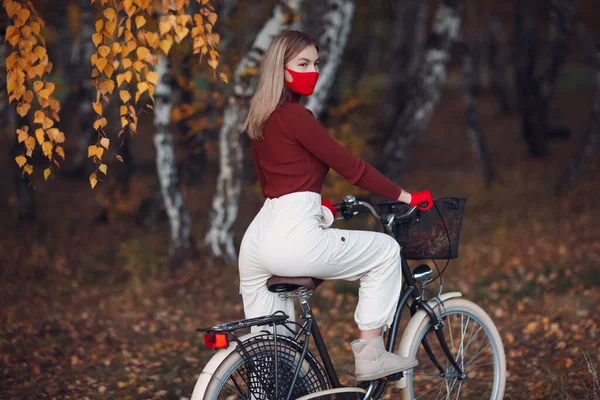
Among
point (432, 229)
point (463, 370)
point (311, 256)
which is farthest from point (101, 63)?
point (463, 370)

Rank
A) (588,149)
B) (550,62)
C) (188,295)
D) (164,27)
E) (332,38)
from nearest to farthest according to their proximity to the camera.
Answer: (164,27) → (188,295) → (332,38) → (588,149) → (550,62)

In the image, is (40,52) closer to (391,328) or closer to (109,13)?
(109,13)

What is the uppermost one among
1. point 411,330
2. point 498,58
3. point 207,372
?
point 498,58

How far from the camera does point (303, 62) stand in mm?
3922

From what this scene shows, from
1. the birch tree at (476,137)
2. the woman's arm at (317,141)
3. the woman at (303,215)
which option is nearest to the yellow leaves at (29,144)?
the woman at (303,215)

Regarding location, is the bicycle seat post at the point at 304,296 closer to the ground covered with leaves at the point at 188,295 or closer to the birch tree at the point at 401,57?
the ground covered with leaves at the point at 188,295

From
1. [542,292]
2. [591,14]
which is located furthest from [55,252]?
[591,14]

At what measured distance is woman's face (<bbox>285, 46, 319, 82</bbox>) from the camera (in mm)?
3910

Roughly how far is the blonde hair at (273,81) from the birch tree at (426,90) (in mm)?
6270

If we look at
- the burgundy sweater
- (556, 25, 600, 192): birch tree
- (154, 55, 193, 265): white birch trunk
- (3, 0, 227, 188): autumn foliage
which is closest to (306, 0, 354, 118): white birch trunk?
(154, 55, 193, 265): white birch trunk

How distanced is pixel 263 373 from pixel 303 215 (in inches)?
31.5

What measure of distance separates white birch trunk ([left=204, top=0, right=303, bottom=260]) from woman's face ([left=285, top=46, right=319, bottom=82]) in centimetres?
491

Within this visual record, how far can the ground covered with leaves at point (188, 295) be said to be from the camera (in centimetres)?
626

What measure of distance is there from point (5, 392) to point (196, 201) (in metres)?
9.89
